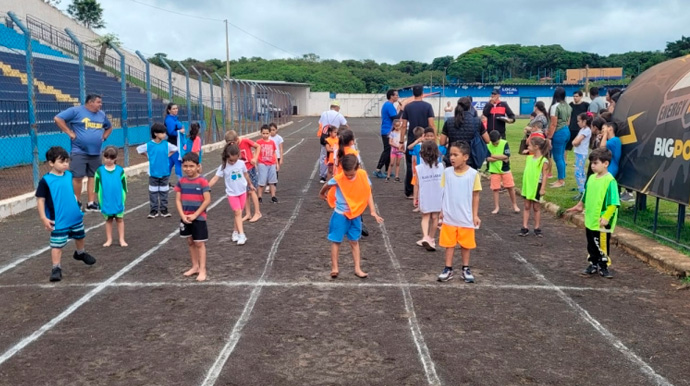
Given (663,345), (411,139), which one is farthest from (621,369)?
(411,139)

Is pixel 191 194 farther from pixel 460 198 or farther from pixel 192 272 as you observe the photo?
pixel 460 198

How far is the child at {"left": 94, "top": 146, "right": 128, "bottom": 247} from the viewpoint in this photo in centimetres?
822

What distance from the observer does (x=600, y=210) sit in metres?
6.95

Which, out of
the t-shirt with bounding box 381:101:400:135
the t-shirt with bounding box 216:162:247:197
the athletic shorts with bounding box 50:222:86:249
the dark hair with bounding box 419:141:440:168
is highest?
the t-shirt with bounding box 381:101:400:135

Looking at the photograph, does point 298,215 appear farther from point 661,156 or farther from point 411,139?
point 661,156

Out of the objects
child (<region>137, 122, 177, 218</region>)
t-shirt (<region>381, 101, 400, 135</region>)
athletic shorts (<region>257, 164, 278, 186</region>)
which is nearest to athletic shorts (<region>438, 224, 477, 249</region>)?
child (<region>137, 122, 177, 218</region>)

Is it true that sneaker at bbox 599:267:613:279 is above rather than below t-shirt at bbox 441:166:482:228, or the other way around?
below

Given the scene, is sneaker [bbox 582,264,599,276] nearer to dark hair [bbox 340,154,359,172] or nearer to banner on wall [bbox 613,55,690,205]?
banner on wall [bbox 613,55,690,205]

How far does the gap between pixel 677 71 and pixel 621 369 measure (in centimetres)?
614

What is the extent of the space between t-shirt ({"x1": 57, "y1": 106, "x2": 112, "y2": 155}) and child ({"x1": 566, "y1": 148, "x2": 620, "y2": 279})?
7.85 m

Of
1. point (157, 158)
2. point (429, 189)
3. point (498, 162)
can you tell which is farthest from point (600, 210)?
point (157, 158)

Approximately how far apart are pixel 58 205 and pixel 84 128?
13.1 feet

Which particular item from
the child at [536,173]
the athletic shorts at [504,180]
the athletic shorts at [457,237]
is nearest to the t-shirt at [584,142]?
the athletic shorts at [504,180]

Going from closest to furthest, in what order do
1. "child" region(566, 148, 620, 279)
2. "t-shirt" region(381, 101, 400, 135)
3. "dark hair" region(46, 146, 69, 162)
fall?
"dark hair" region(46, 146, 69, 162)
"child" region(566, 148, 620, 279)
"t-shirt" region(381, 101, 400, 135)
